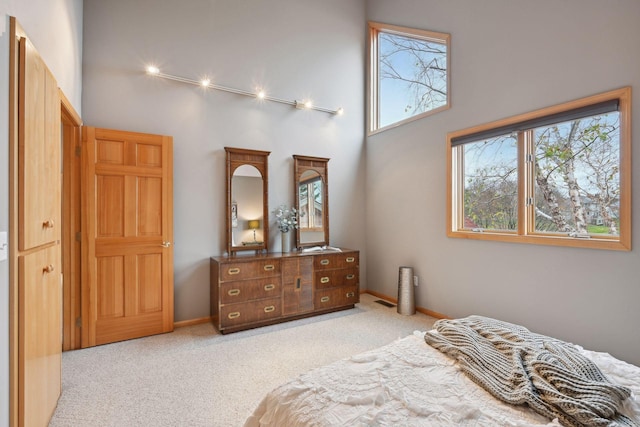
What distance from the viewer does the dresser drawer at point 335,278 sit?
148 inches

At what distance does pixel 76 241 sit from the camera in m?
2.79

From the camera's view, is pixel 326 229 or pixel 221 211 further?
pixel 326 229

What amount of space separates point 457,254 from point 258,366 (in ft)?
7.85

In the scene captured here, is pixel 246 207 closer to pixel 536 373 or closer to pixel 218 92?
pixel 218 92

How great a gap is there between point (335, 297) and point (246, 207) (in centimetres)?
159

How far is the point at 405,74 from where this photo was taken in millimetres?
4285

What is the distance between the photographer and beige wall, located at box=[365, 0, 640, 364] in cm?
229

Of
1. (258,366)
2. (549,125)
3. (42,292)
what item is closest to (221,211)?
(258,366)

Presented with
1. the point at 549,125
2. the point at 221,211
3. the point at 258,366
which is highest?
the point at 549,125

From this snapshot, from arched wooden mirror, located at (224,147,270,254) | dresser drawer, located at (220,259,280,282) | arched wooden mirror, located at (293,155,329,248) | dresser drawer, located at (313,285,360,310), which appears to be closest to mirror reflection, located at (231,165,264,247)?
arched wooden mirror, located at (224,147,270,254)

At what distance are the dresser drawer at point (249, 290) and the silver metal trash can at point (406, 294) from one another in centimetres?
152

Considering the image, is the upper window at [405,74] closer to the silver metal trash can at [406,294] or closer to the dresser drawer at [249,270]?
the silver metal trash can at [406,294]

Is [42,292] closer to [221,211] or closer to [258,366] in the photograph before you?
[258,366]

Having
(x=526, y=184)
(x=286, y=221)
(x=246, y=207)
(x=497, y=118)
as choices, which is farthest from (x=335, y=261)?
(x=497, y=118)
